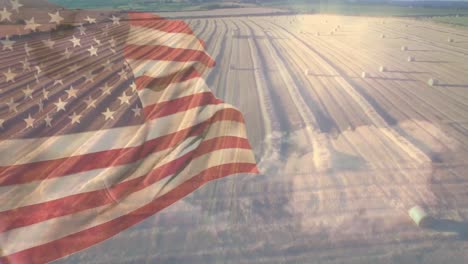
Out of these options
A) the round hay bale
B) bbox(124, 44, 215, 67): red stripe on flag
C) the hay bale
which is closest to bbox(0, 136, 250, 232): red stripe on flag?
bbox(124, 44, 215, 67): red stripe on flag

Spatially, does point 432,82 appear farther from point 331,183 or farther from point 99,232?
point 99,232

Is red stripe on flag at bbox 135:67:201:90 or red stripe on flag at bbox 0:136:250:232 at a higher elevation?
red stripe on flag at bbox 135:67:201:90

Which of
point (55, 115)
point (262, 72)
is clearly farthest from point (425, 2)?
point (55, 115)

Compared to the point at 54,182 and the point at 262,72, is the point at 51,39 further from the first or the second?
the point at 262,72

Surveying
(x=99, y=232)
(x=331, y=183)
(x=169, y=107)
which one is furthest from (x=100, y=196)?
(x=331, y=183)

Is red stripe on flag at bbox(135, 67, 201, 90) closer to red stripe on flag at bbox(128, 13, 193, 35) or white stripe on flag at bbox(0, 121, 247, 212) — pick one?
red stripe on flag at bbox(128, 13, 193, 35)

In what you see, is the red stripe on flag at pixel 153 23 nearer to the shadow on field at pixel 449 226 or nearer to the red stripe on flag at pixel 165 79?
the red stripe on flag at pixel 165 79

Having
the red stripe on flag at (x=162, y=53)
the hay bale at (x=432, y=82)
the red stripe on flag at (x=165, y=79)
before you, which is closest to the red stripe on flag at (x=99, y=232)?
the red stripe on flag at (x=165, y=79)
